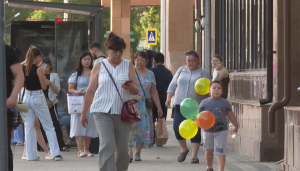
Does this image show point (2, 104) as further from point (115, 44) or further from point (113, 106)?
point (115, 44)

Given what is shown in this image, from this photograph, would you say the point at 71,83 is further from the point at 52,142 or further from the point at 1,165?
the point at 1,165

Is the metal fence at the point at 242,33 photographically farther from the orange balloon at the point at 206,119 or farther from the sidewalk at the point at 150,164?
the orange balloon at the point at 206,119

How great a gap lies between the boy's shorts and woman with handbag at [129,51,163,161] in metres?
1.92

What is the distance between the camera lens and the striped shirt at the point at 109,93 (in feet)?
26.1

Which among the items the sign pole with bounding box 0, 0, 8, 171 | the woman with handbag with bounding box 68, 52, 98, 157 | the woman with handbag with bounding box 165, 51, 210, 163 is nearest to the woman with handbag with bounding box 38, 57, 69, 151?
the woman with handbag with bounding box 68, 52, 98, 157

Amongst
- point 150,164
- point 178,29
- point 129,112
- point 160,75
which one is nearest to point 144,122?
point 150,164

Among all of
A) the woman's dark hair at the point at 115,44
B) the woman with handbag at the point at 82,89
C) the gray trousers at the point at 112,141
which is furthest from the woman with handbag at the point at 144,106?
the gray trousers at the point at 112,141

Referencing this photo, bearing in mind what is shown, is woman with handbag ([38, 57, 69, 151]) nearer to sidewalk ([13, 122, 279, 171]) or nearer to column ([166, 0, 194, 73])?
sidewalk ([13, 122, 279, 171])

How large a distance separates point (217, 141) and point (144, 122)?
216 cm

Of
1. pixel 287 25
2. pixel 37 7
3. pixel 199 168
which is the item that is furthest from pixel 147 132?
pixel 37 7

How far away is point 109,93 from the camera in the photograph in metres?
7.99

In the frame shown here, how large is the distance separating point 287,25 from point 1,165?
4754 mm

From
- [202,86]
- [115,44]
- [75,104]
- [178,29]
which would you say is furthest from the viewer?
[178,29]

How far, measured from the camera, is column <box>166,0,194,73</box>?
26.9 m
